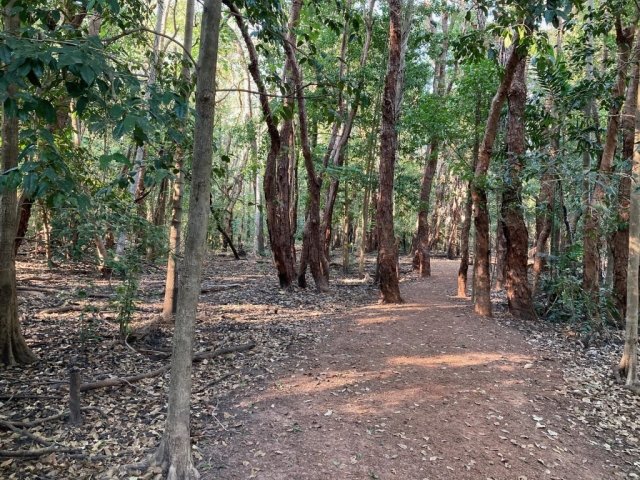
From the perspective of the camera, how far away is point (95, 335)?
240 inches

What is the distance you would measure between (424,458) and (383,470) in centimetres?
46

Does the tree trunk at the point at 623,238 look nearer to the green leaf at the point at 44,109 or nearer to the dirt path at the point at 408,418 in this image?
the dirt path at the point at 408,418

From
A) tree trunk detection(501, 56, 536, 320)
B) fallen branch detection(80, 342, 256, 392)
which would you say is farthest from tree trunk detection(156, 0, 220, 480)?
tree trunk detection(501, 56, 536, 320)

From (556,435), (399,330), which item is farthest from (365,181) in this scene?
(556,435)

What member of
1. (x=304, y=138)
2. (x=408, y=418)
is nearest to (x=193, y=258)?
(x=408, y=418)

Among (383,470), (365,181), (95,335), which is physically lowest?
(383,470)

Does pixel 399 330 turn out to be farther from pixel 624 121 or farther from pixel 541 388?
pixel 624 121

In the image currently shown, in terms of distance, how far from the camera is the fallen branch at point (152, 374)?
4.51 meters

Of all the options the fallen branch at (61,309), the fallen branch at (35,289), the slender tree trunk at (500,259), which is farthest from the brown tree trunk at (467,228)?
the fallen branch at (35,289)

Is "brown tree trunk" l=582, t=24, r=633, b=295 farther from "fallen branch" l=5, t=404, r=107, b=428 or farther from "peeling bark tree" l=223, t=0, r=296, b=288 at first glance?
"fallen branch" l=5, t=404, r=107, b=428

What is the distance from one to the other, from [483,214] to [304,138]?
14.8 ft

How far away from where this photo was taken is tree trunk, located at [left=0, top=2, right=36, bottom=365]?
15.3 feet

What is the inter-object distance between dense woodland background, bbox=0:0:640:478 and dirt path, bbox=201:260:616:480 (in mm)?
1021

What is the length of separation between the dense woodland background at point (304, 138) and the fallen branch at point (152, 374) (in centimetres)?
76
